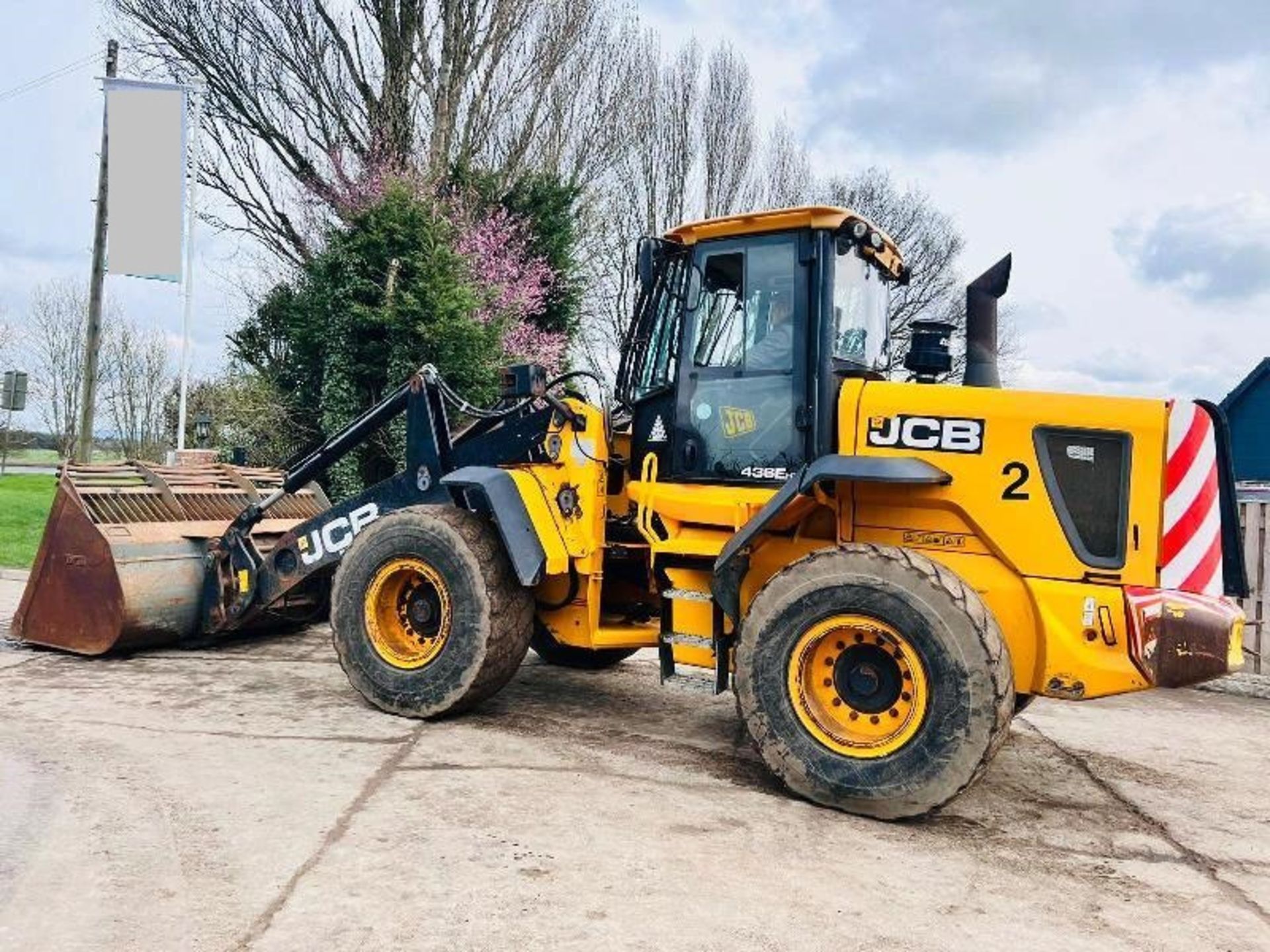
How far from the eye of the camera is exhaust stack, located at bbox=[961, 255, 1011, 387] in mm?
4805

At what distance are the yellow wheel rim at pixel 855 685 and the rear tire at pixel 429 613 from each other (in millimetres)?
1673

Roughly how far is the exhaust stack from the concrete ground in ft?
6.40

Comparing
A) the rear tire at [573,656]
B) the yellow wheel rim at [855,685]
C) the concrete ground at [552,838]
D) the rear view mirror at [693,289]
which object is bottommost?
the concrete ground at [552,838]

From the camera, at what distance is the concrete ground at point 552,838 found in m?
3.08

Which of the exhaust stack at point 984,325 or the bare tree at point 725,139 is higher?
the bare tree at point 725,139

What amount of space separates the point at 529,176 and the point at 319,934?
1681cm

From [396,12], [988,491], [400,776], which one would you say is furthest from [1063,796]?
[396,12]

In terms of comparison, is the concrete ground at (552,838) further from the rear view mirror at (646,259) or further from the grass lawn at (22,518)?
the grass lawn at (22,518)

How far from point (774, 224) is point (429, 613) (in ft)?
9.01

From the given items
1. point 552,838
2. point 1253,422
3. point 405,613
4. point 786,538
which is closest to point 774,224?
point 786,538

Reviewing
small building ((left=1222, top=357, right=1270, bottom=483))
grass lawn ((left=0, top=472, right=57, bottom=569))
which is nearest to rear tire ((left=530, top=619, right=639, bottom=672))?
grass lawn ((left=0, top=472, right=57, bottom=569))

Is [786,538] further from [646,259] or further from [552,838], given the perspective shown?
[552,838]

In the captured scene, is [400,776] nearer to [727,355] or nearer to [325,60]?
[727,355]

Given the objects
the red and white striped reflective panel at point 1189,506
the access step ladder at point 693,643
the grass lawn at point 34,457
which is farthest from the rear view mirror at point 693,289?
the grass lawn at point 34,457
